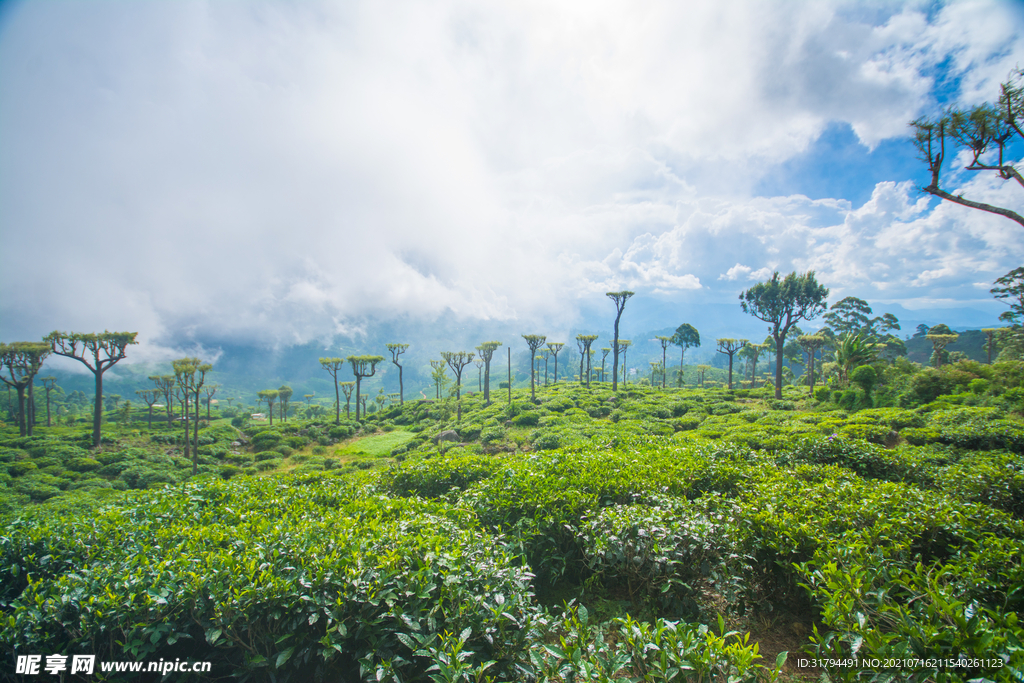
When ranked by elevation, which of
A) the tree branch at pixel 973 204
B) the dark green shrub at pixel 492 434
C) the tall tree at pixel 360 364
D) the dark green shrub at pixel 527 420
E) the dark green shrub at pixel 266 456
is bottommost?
the dark green shrub at pixel 266 456

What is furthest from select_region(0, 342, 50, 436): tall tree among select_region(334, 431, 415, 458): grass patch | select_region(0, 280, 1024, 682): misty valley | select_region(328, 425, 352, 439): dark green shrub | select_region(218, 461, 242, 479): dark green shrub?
select_region(0, 280, 1024, 682): misty valley

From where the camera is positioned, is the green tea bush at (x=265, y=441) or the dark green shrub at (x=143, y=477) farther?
the green tea bush at (x=265, y=441)

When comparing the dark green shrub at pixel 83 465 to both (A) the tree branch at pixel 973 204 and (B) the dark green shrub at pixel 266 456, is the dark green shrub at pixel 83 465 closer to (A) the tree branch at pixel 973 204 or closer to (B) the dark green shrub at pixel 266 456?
(B) the dark green shrub at pixel 266 456

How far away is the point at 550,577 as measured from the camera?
15.7 ft

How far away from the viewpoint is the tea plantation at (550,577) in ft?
8.91

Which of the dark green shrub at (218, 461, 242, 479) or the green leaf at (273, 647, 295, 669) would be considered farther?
the dark green shrub at (218, 461, 242, 479)

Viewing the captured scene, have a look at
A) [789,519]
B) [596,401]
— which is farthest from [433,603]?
[596,401]

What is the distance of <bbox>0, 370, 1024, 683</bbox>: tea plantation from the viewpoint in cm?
271

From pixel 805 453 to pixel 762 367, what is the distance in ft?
433

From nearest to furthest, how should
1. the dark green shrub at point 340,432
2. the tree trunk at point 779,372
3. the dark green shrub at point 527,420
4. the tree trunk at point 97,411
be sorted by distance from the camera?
the dark green shrub at point 527,420 → the tree trunk at point 97,411 → the tree trunk at point 779,372 → the dark green shrub at point 340,432

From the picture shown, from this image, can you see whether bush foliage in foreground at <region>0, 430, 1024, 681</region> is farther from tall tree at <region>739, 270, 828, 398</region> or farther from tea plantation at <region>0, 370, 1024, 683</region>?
tall tree at <region>739, 270, 828, 398</region>

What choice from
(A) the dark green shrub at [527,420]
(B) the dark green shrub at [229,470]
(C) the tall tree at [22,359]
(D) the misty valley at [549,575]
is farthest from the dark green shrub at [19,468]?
(A) the dark green shrub at [527,420]

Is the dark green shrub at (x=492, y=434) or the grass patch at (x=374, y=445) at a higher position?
the dark green shrub at (x=492, y=434)

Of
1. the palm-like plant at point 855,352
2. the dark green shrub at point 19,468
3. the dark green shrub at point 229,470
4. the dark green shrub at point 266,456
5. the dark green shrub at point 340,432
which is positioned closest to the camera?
the dark green shrub at point 19,468
